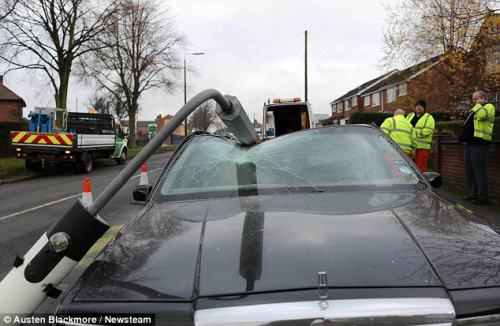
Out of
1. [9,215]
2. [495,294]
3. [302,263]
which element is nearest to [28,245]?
[9,215]

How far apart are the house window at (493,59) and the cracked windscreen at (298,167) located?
1418cm

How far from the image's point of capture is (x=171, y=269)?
149cm

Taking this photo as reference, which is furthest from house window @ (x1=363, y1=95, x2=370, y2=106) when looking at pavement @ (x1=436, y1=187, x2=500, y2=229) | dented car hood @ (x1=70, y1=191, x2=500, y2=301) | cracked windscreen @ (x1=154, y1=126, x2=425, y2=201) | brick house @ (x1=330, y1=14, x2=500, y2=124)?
dented car hood @ (x1=70, y1=191, x2=500, y2=301)

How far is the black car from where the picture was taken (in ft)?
4.02

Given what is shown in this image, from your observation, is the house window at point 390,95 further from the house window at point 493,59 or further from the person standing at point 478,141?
the person standing at point 478,141

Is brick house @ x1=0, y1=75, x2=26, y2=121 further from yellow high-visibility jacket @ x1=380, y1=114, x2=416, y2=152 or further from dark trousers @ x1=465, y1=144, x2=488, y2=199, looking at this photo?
dark trousers @ x1=465, y1=144, x2=488, y2=199

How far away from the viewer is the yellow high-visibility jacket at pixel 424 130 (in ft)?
24.0

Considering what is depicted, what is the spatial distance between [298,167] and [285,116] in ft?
44.6

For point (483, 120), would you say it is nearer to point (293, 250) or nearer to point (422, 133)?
point (422, 133)

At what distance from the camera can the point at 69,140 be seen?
46.3 feet

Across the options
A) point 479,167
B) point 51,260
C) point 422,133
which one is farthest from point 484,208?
point 51,260

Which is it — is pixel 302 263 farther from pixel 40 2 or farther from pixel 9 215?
pixel 40 2

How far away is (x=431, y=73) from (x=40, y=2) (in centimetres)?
2160

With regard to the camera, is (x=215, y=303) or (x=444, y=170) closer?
(x=215, y=303)
